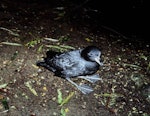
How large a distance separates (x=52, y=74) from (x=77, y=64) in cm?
43

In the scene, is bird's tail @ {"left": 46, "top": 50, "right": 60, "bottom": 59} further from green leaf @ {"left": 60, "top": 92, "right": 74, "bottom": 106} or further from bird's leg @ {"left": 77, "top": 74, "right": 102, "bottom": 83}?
green leaf @ {"left": 60, "top": 92, "right": 74, "bottom": 106}

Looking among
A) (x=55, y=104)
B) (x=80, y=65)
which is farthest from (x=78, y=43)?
(x=55, y=104)

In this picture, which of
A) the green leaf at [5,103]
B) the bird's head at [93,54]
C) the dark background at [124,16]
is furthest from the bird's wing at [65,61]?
the dark background at [124,16]

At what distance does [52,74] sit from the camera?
485cm

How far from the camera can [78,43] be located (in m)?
5.59

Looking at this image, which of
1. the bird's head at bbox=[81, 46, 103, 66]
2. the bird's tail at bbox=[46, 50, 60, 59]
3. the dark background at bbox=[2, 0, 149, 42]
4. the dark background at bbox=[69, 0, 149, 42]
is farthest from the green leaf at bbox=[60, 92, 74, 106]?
the dark background at bbox=[69, 0, 149, 42]

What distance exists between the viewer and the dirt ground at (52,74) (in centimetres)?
441

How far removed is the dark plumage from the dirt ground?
0.12 metres

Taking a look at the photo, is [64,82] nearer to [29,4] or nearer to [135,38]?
[135,38]

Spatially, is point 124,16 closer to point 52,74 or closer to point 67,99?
point 52,74

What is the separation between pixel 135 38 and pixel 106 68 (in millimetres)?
1131

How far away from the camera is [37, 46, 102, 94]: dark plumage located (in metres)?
4.60

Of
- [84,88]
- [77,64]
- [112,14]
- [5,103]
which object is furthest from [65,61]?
[112,14]

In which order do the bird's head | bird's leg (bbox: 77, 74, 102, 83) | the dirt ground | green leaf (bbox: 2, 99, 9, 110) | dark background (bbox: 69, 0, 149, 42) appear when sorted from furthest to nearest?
dark background (bbox: 69, 0, 149, 42)
bird's leg (bbox: 77, 74, 102, 83)
the bird's head
the dirt ground
green leaf (bbox: 2, 99, 9, 110)
